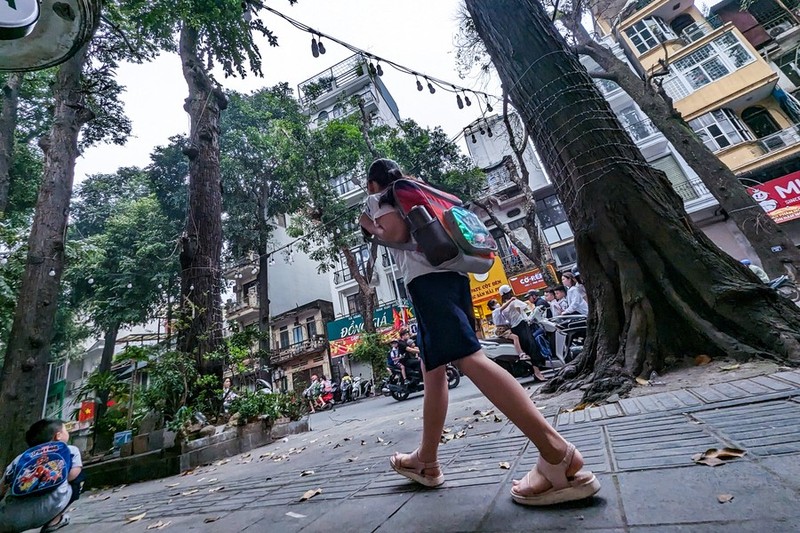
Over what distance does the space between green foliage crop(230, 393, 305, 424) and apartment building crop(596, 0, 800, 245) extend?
55.7 ft

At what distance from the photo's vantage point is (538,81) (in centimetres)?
366

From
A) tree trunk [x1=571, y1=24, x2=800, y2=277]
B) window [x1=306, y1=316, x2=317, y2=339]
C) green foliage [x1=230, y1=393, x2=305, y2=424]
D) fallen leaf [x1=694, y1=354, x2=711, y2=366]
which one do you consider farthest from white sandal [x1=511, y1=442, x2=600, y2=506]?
window [x1=306, y1=316, x2=317, y2=339]

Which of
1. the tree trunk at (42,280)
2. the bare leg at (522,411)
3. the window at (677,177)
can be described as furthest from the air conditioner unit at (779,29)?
the tree trunk at (42,280)

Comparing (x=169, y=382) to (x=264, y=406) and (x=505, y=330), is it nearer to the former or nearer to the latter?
(x=264, y=406)

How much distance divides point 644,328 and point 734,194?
17.4 feet

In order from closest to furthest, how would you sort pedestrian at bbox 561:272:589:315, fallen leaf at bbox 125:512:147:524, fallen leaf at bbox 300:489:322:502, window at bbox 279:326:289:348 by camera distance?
1. fallen leaf at bbox 300:489:322:502
2. fallen leaf at bbox 125:512:147:524
3. pedestrian at bbox 561:272:589:315
4. window at bbox 279:326:289:348

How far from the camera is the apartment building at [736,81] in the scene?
46.6 feet

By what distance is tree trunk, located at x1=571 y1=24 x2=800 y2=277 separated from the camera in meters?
5.77

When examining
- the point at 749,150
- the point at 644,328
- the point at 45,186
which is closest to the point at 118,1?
the point at 45,186

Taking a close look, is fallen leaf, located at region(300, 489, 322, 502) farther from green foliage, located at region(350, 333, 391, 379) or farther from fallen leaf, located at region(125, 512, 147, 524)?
green foliage, located at region(350, 333, 391, 379)

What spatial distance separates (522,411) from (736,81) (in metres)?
21.2

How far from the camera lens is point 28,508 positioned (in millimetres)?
2551

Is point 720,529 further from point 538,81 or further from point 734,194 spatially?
point 734,194

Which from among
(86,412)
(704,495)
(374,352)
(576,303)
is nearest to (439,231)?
(704,495)
